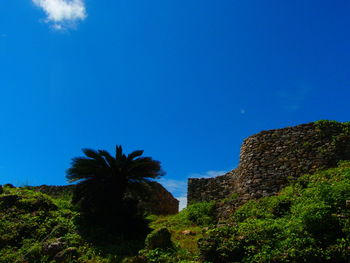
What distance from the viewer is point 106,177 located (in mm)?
12102

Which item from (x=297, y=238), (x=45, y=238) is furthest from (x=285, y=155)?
(x=45, y=238)

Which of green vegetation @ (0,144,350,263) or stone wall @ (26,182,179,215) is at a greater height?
stone wall @ (26,182,179,215)

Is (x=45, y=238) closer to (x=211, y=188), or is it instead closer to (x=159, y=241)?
(x=159, y=241)

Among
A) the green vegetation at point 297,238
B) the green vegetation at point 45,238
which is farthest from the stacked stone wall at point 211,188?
the green vegetation at point 297,238

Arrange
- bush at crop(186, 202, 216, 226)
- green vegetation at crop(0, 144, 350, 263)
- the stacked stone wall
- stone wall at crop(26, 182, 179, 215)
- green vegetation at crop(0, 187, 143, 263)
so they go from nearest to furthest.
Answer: green vegetation at crop(0, 144, 350, 263) → green vegetation at crop(0, 187, 143, 263) → bush at crop(186, 202, 216, 226) → the stacked stone wall → stone wall at crop(26, 182, 179, 215)

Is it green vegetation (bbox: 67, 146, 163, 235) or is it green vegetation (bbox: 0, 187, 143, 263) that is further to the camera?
green vegetation (bbox: 67, 146, 163, 235)

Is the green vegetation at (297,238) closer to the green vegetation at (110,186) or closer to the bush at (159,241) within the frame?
the bush at (159,241)

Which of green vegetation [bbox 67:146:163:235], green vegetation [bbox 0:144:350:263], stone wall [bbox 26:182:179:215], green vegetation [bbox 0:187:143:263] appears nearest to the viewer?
green vegetation [bbox 0:144:350:263]

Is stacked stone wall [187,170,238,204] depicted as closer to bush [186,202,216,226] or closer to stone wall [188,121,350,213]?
stone wall [188,121,350,213]

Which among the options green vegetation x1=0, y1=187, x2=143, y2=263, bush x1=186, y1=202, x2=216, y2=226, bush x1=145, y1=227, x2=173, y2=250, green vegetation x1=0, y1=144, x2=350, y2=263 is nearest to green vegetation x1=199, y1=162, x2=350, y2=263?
green vegetation x1=0, y1=144, x2=350, y2=263

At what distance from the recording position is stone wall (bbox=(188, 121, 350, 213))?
44.3 ft

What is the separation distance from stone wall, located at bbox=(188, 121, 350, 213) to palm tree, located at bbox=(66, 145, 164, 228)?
15.4 ft

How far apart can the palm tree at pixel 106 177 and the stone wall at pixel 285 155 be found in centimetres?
470

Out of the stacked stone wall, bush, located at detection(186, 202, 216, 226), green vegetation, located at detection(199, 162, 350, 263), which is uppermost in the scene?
the stacked stone wall
